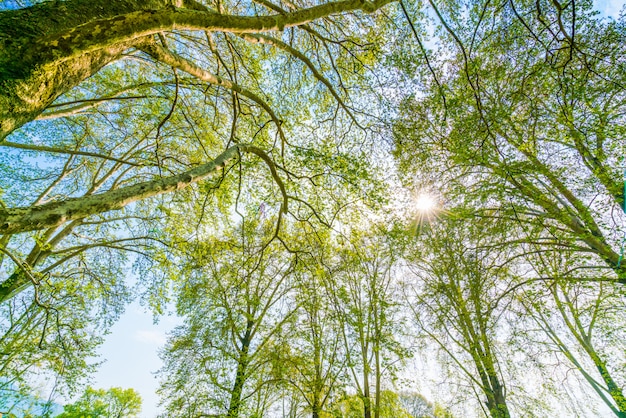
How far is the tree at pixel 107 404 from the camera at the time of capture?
22.9m

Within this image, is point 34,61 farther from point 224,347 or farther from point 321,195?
point 224,347

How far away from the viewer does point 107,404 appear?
2525cm

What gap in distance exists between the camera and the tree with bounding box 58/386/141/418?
75.2 feet

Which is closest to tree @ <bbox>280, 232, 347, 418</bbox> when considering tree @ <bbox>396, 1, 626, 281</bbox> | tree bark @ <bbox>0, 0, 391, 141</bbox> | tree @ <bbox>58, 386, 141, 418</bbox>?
tree @ <bbox>396, 1, 626, 281</bbox>

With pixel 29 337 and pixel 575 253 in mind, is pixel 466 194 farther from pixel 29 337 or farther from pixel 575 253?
pixel 29 337

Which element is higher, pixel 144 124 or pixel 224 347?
pixel 144 124

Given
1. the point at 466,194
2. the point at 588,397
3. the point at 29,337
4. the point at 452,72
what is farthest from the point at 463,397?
the point at 29,337

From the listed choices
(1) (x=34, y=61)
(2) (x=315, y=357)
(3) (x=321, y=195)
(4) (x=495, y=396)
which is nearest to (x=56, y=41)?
(1) (x=34, y=61)

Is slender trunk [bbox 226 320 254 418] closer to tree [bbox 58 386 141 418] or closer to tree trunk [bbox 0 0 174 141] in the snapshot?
tree trunk [bbox 0 0 174 141]

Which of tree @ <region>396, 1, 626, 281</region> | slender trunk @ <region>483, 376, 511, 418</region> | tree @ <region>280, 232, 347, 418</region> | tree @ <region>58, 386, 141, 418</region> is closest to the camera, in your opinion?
tree @ <region>396, 1, 626, 281</region>

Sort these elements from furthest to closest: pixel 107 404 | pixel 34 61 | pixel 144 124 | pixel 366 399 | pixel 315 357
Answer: pixel 107 404 < pixel 315 357 < pixel 366 399 < pixel 144 124 < pixel 34 61

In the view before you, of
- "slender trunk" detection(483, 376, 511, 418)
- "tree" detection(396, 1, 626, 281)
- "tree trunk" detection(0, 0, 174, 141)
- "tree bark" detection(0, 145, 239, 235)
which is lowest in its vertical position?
"slender trunk" detection(483, 376, 511, 418)

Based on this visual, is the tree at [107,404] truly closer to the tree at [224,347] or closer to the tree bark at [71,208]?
the tree at [224,347]

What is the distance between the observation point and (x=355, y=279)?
466 inches
